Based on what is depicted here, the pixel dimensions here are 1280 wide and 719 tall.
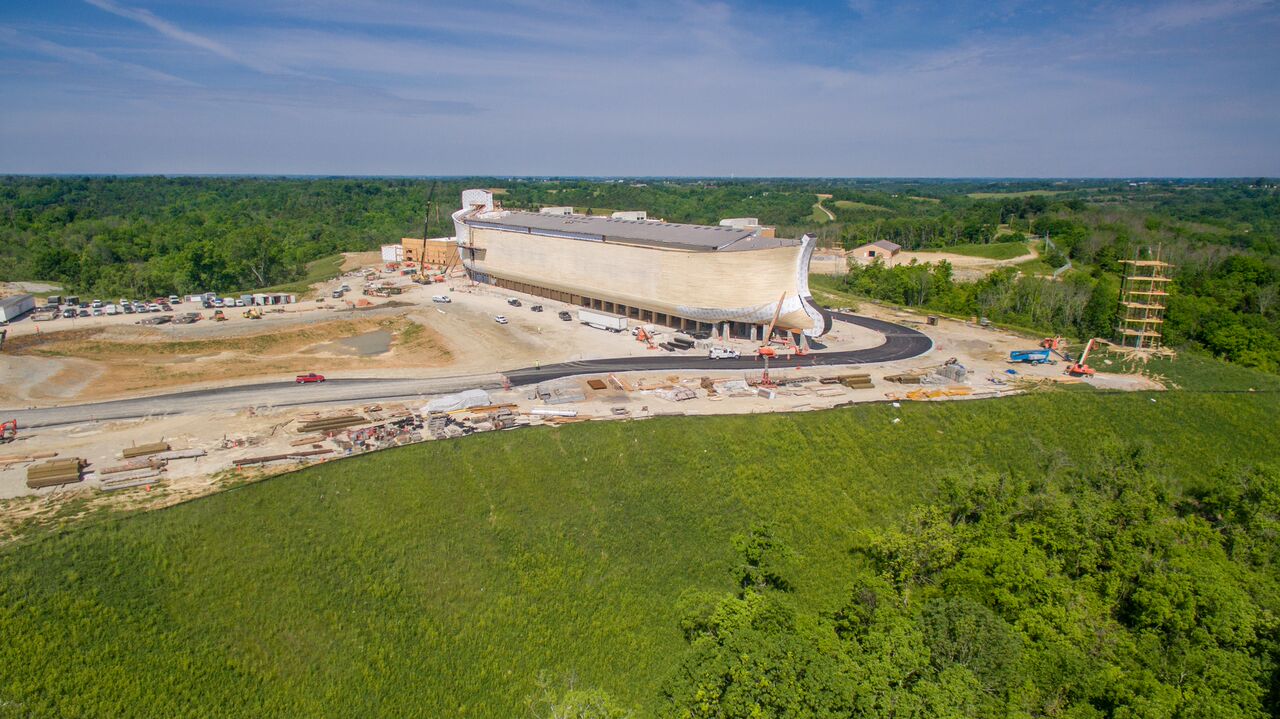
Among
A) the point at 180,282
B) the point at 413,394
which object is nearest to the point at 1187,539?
the point at 413,394

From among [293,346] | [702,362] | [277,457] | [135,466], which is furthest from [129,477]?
[702,362]

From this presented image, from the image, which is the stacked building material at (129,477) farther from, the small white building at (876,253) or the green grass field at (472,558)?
the small white building at (876,253)

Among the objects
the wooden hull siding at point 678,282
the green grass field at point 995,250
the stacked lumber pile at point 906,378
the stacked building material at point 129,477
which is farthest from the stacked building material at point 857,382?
→ the green grass field at point 995,250

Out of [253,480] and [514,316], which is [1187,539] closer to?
[253,480]

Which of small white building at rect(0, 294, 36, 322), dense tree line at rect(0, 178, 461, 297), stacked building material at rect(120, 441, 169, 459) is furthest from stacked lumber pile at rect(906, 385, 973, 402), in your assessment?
dense tree line at rect(0, 178, 461, 297)

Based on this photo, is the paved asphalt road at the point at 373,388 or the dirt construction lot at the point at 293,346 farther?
the dirt construction lot at the point at 293,346

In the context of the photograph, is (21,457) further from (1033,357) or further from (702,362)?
(1033,357)

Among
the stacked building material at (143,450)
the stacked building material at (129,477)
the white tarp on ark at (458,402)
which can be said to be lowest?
the stacked building material at (129,477)

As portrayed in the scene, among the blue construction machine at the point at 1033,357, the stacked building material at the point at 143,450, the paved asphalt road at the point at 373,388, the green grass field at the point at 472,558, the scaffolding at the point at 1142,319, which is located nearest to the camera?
the green grass field at the point at 472,558
